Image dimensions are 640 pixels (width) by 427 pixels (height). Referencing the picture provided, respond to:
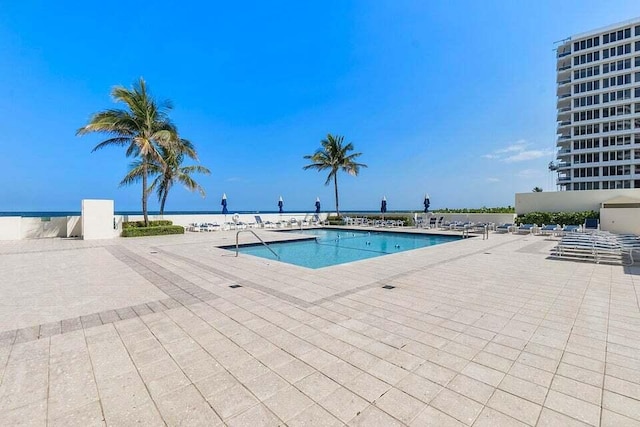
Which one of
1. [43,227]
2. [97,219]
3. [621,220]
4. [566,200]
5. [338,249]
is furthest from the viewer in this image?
[566,200]

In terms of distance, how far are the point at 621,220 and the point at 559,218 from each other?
3439mm

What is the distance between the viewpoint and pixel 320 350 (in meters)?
2.76

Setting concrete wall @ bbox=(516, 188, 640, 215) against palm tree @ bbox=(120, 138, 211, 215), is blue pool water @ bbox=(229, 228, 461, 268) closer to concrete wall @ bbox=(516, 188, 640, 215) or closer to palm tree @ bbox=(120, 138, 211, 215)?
palm tree @ bbox=(120, 138, 211, 215)

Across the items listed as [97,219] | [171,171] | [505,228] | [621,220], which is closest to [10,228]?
[97,219]

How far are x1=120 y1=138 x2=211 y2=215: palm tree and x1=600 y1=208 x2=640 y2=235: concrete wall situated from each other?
Result: 2185 centimetres

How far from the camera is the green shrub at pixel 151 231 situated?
1320cm

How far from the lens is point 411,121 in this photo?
23.6m

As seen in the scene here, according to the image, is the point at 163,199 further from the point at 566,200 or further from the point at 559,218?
the point at 566,200

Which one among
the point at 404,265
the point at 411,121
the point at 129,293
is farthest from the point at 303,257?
the point at 411,121

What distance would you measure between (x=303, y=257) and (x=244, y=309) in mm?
5960

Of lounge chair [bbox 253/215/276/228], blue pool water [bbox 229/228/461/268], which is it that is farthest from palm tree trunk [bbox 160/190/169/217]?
blue pool water [bbox 229/228/461/268]

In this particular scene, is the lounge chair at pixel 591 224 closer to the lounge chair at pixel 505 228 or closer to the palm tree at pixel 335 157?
the lounge chair at pixel 505 228

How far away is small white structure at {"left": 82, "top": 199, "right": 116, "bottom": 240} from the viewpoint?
40.5 feet

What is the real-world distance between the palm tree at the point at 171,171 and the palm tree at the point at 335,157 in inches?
376
